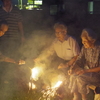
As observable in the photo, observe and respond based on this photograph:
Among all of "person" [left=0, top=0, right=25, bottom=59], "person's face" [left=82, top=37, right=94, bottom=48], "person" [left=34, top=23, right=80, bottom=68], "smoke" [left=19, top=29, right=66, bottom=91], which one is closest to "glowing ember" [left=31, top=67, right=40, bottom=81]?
"smoke" [left=19, top=29, right=66, bottom=91]

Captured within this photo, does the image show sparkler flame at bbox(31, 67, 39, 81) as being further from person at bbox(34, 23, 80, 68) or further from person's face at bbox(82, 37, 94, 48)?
person's face at bbox(82, 37, 94, 48)

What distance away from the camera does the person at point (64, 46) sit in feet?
16.6

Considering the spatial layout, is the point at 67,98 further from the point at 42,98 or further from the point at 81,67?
the point at 81,67

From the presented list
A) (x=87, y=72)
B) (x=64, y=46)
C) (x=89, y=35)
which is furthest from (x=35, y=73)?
(x=89, y=35)

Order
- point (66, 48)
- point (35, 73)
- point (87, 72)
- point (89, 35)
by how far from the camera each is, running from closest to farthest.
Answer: point (89, 35) < point (87, 72) < point (66, 48) < point (35, 73)

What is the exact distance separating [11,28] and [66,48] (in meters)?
1.79

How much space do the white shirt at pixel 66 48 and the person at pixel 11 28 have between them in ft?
4.02

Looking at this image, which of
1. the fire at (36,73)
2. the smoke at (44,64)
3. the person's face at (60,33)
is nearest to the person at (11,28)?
the smoke at (44,64)

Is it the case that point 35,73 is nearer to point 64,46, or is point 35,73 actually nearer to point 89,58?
point 64,46

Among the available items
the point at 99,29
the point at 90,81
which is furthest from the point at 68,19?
the point at 90,81

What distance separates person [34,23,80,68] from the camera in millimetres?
5058

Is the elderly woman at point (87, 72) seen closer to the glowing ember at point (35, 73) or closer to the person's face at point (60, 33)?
the person's face at point (60, 33)

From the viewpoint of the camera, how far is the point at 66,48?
5328 millimetres

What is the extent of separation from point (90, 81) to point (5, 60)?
234 cm
